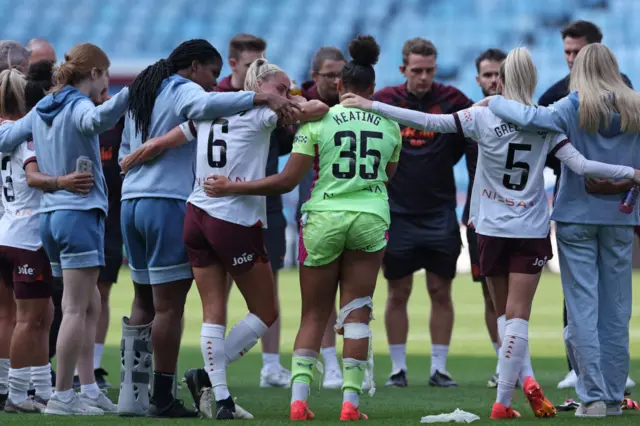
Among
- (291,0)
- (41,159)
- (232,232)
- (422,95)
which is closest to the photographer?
(232,232)

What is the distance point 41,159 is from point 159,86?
868 millimetres

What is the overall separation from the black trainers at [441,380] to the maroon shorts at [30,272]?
9.57ft

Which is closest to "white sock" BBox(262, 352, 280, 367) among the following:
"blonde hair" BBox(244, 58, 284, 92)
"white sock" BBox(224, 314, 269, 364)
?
"white sock" BBox(224, 314, 269, 364)

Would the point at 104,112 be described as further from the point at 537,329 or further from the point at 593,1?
the point at 593,1

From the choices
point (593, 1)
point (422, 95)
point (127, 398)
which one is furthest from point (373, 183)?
point (593, 1)

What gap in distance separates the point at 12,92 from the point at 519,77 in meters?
3.06

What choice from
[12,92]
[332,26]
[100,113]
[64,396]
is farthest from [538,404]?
[332,26]

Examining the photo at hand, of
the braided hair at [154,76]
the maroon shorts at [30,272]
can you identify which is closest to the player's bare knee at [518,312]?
the braided hair at [154,76]

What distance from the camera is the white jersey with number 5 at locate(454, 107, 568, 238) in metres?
5.98

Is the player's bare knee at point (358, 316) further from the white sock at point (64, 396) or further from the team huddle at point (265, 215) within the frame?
the white sock at point (64, 396)

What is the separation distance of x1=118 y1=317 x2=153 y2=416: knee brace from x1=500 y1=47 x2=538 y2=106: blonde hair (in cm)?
234

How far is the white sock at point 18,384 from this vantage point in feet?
21.0

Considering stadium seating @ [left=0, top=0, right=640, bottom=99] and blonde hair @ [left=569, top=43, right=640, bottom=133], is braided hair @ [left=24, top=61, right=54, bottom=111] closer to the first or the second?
blonde hair @ [left=569, top=43, right=640, bottom=133]

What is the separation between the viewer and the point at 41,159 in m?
6.40
